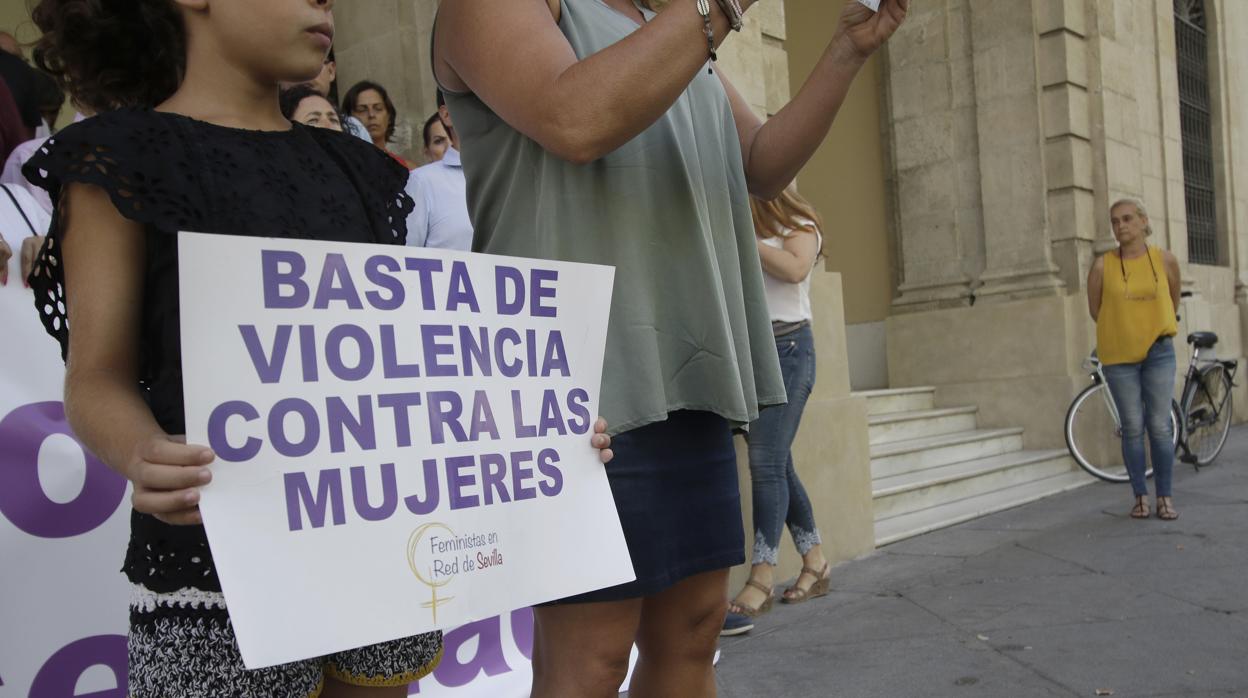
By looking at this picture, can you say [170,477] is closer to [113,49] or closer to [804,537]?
[113,49]

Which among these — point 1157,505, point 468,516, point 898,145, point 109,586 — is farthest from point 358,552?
point 898,145

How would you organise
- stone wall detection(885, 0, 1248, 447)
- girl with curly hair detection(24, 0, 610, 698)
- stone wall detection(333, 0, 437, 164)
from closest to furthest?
girl with curly hair detection(24, 0, 610, 698) < stone wall detection(333, 0, 437, 164) < stone wall detection(885, 0, 1248, 447)

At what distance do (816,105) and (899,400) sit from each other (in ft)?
25.1

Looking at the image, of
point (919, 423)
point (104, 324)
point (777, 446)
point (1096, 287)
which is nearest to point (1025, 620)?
point (777, 446)

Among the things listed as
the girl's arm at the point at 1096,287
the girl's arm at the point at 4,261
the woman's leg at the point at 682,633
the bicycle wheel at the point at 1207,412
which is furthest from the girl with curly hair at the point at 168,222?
the bicycle wheel at the point at 1207,412

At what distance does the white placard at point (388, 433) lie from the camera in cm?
109

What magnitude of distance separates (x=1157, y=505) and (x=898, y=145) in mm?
4598

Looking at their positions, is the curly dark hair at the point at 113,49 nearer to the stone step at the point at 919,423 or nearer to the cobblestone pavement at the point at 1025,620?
the cobblestone pavement at the point at 1025,620

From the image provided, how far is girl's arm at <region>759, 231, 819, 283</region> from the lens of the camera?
4379mm

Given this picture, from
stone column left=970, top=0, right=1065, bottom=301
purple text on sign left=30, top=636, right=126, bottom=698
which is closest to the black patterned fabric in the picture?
purple text on sign left=30, top=636, right=126, bottom=698

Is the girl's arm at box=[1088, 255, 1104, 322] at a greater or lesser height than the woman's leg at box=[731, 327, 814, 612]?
greater

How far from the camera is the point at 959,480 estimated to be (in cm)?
734

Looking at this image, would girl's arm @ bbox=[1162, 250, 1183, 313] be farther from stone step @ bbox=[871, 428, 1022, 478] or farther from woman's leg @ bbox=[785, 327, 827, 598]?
woman's leg @ bbox=[785, 327, 827, 598]

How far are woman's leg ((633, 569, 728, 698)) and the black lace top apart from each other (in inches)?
27.4
